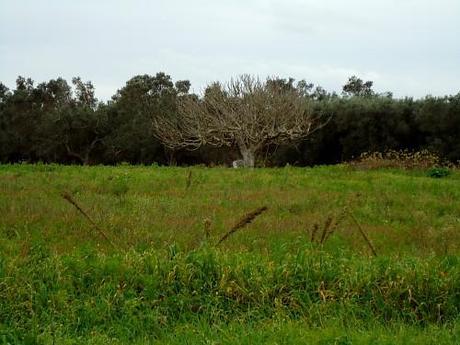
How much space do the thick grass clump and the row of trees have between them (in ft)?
78.1

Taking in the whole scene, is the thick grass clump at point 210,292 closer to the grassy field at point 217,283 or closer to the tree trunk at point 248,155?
the grassy field at point 217,283

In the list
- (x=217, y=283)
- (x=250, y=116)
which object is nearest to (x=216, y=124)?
(x=250, y=116)

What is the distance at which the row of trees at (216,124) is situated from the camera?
31062 mm

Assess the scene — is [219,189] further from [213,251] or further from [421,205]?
[213,251]

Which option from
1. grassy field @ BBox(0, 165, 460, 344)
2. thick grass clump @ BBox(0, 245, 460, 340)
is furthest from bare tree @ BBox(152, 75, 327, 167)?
thick grass clump @ BBox(0, 245, 460, 340)

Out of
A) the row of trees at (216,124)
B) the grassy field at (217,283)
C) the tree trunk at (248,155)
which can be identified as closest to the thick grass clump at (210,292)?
the grassy field at (217,283)

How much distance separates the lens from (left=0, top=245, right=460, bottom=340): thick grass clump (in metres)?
5.20

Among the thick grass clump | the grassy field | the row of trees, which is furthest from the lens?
the row of trees

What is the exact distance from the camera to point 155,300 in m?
5.48

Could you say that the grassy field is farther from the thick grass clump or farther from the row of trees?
the row of trees

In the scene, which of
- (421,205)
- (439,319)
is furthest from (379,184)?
(439,319)

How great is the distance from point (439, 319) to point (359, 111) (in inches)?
1090

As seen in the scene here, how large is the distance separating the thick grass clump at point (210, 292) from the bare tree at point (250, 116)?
25.8m

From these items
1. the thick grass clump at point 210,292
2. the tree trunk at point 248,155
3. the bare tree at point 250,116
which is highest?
the bare tree at point 250,116
